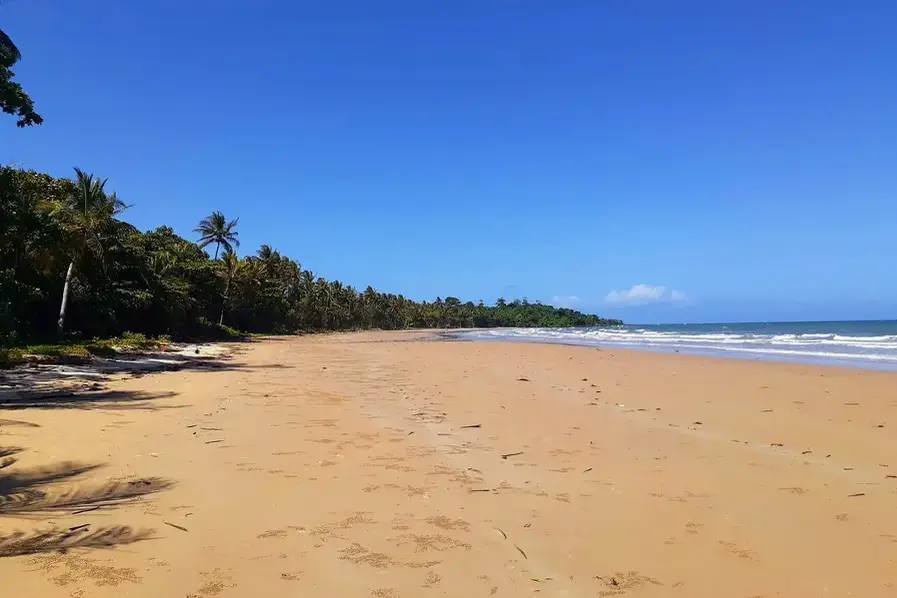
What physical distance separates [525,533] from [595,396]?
29.0 ft

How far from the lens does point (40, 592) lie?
10.2 feet

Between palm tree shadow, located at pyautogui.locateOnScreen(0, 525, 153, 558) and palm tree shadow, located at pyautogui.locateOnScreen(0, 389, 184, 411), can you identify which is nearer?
palm tree shadow, located at pyautogui.locateOnScreen(0, 525, 153, 558)

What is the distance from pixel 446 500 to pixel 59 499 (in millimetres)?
3280

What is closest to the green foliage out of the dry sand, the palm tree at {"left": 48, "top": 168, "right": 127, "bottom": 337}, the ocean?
the dry sand

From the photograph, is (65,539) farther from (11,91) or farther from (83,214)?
(83,214)

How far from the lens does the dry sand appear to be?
3.59 meters

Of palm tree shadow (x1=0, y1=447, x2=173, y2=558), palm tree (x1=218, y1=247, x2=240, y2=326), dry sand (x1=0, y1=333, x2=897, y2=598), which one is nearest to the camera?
dry sand (x1=0, y1=333, x2=897, y2=598)

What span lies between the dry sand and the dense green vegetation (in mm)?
8747

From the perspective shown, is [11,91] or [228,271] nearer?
[11,91]

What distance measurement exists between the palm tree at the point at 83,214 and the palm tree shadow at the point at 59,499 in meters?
23.2

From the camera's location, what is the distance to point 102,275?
1214 inches

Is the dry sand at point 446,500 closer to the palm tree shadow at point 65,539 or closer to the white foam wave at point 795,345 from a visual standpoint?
the palm tree shadow at point 65,539

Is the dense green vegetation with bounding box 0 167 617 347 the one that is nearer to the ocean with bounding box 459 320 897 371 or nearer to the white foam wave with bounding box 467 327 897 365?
the ocean with bounding box 459 320 897 371

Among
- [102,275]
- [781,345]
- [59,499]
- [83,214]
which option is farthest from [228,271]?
[59,499]
